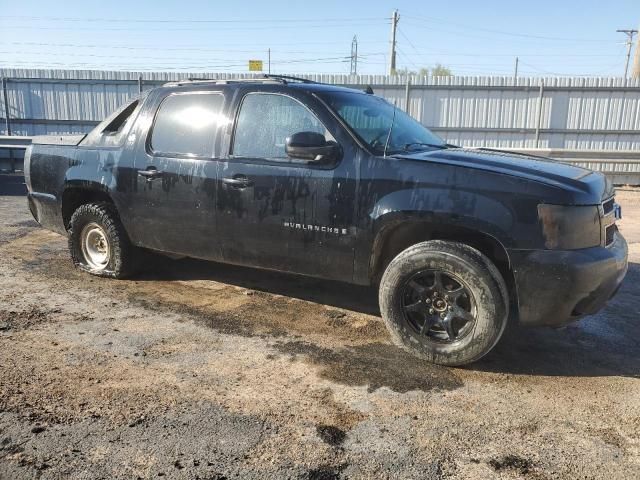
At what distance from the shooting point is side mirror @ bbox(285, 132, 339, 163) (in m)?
3.66

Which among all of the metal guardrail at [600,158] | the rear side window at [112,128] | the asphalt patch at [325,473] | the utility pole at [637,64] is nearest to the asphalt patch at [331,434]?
the asphalt patch at [325,473]

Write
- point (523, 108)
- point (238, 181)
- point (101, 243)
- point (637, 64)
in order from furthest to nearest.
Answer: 1. point (637, 64)
2. point (523, 108)
3. point (101, 243)
4. point (238, 181)

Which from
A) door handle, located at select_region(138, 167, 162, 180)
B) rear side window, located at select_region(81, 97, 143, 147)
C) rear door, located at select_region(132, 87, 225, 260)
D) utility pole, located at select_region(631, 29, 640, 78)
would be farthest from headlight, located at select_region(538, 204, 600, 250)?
utility pole, located at select_region(631, 29, 640, 78)

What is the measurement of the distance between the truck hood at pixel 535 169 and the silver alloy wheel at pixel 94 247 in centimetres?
320

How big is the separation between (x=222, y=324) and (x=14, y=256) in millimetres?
3484

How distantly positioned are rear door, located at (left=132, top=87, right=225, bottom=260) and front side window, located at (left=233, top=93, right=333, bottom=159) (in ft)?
0.80

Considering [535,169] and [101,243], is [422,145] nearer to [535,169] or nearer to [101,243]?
[535,169]

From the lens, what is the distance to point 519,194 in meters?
3.17

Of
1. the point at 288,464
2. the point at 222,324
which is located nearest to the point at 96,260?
the point at 222,324

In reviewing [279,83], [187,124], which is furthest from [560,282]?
[187,124]

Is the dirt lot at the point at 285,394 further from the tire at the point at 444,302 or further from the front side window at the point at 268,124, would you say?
the front side window at the point at 268,124

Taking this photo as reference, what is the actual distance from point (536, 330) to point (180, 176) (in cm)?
320

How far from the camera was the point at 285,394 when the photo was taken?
10.0ft

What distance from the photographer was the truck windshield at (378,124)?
153 inches
